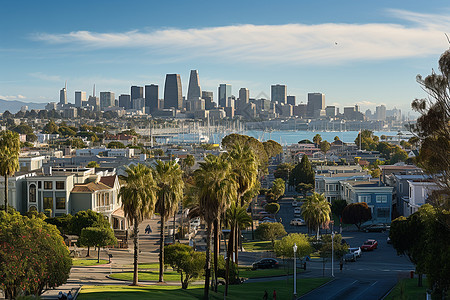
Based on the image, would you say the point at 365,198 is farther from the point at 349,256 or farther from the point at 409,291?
the point at 409,291

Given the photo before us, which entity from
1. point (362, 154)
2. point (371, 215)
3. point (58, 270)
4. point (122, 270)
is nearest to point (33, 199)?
point (122, 270)

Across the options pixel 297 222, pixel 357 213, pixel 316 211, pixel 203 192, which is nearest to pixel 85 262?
pixel 203 192

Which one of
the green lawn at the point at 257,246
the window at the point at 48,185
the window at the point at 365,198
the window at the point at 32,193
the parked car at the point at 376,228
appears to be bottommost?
the green lawn at the point at 257,246

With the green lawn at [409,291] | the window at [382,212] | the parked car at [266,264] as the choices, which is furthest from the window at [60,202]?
the window at [382,212]

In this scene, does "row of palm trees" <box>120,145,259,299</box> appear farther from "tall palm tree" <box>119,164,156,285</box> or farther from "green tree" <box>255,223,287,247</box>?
"green tree" <box>255,223,287,247</box>

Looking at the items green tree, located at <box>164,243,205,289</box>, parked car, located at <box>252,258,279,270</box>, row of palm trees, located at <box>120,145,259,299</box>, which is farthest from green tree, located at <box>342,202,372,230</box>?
green tree, located at <box>164,243,205,289</box>

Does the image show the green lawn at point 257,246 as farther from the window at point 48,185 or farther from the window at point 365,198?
the window at point 48,185
